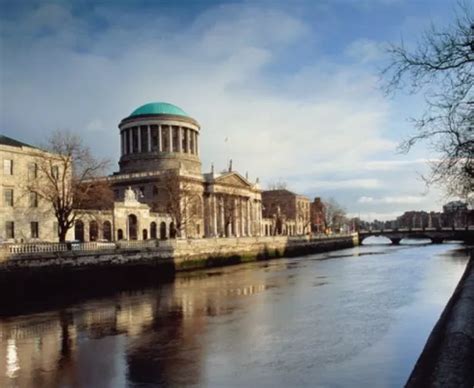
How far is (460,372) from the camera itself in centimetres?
709

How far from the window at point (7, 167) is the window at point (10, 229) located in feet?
12.7

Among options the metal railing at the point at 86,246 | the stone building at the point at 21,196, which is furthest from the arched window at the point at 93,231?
the metal railing at the point at 86,246

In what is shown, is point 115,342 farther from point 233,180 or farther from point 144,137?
point 144,137

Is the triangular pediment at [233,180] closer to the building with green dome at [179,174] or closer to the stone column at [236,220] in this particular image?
the building with green dome at [179,174]

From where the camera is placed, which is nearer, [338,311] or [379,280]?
[338,311]

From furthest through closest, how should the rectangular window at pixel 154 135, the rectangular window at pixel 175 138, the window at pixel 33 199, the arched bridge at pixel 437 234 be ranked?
the rectangular window at pixel 175 138 < the rectangular window at pixel 154 135 < the arched bridge at pixel 437 234 < the window at pixel 33 199

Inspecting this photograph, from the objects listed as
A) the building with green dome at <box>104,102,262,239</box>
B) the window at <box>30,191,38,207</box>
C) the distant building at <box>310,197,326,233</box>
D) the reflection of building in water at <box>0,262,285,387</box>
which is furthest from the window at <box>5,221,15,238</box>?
the distant building at <box>310,197,326,233</box>

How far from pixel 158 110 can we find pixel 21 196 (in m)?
54.5

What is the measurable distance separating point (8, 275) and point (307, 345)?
64.7 ft

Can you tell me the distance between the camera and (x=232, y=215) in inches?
3255

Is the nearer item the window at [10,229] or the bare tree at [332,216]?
the window at [10,229]

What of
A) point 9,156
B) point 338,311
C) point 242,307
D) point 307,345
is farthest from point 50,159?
point 307,345

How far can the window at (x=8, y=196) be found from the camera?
134ft

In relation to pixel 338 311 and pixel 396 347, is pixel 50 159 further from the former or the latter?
pixel 396 347
